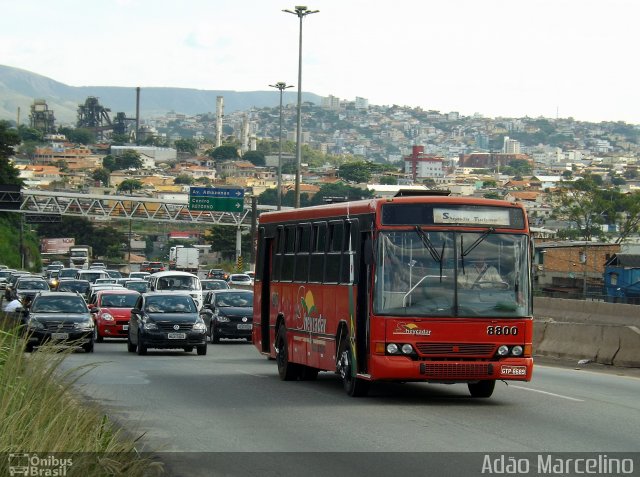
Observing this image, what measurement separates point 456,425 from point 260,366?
39.2 feet

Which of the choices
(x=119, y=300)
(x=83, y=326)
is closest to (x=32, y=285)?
(x=119, y=300)

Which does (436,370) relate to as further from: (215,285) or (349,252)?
(215,285)

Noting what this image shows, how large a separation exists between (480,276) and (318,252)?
386cm

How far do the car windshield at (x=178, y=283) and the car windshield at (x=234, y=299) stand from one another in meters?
5.96

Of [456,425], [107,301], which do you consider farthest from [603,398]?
[107,301]

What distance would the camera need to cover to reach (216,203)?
85.4 metres

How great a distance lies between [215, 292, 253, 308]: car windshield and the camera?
38125 millimetres

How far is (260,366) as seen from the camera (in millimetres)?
27188

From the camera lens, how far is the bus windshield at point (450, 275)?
1748 cm

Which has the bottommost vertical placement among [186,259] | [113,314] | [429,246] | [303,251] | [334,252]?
[186,259]

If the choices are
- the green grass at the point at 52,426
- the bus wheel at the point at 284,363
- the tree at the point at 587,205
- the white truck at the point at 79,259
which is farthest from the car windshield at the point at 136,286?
the white truck at the point at 79,259

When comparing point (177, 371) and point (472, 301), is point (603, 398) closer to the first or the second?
point (472, 301)

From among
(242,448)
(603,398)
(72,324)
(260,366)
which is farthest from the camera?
(72,324)

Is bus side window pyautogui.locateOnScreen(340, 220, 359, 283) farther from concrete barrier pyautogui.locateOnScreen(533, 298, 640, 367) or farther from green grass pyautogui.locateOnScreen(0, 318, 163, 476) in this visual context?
concrete barrier pyautogui.locateOnScreen(533, 298, 640, 367)
